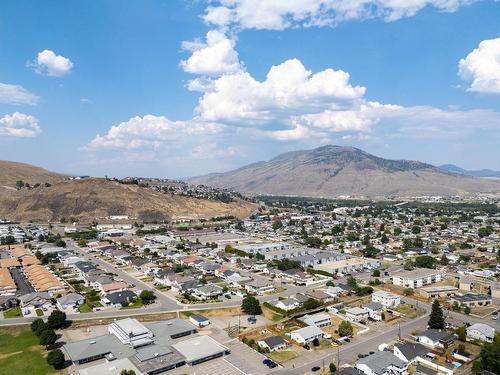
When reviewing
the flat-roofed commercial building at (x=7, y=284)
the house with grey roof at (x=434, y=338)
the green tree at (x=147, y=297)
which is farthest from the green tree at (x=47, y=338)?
the house with grey roof at (x=434, y=338)

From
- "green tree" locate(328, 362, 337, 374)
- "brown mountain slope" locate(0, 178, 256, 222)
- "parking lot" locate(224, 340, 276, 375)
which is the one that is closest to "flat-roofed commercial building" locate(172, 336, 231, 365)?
"parking lot" locate(224, 340, 276, 375)

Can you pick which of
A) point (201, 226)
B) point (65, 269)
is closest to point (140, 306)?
point (65, 269)

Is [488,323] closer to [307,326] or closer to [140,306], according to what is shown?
[307,326]

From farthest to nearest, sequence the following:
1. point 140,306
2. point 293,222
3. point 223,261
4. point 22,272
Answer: point 293,222 < point 223,261 < point 22,272 < point 140,306

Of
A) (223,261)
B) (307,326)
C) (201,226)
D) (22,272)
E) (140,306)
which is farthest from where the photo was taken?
(201,226)

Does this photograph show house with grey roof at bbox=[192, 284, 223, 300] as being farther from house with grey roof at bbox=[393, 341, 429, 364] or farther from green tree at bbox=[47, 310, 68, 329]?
house with grey roof at bbox=[393, 341, 429, 364]

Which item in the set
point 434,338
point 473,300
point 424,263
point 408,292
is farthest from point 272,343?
point 424,263

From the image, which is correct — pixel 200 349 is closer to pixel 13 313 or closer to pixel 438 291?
pixel 13 313
